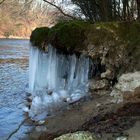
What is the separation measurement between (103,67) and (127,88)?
130 centimetres

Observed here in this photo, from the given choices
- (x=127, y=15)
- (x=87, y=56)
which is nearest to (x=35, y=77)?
(x=87, y=56)

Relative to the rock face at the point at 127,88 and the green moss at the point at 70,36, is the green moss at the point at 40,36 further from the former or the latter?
the rock face at the point at 127,88

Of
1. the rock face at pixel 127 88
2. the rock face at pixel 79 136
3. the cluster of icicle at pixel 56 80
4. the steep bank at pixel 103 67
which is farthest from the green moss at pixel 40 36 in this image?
the rock face at pixel 79 136

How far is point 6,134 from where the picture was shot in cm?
830

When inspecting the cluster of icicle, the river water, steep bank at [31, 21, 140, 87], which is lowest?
the river water

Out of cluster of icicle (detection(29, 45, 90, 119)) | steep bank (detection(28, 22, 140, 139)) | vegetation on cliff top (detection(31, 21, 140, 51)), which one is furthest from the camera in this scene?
cluster of icicle (detection(29, 45, 90, 119))

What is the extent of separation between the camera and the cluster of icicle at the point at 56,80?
31.9 feet

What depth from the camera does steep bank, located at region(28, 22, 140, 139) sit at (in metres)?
7.79

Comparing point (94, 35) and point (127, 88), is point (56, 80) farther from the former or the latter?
point (127, 88)

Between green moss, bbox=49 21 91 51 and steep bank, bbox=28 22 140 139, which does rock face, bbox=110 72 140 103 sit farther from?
green moss, bbox=49 21 91 51

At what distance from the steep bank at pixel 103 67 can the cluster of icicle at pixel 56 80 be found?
22 centimetres

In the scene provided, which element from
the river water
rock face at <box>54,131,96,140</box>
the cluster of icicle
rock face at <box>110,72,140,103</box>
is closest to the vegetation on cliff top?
the cluster of icicle

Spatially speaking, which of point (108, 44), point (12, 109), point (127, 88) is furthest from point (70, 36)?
point (12, 109)

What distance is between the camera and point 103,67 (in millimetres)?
9758
